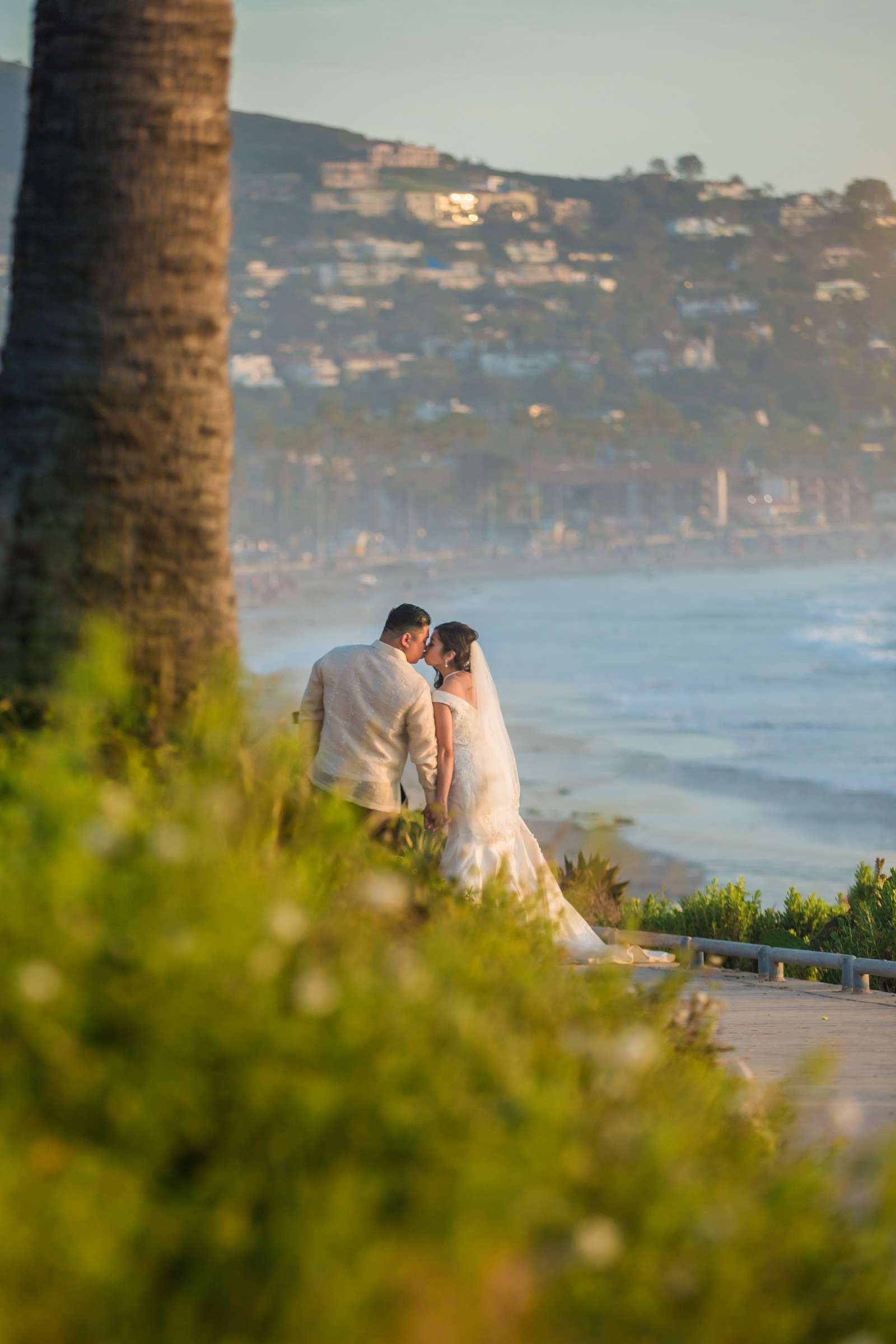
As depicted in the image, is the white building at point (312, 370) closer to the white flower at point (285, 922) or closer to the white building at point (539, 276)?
the white building at point (539, 276)

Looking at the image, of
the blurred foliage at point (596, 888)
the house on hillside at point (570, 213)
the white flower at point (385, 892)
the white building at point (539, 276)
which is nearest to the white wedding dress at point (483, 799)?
the blurred foliage at point (596, 888)

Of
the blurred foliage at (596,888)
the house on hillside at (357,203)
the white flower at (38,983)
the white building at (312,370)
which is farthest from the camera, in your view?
the house on hillside at (357,203)

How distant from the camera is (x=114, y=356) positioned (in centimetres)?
399

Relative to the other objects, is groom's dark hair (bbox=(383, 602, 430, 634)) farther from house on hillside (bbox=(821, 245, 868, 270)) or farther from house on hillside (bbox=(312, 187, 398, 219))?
house on hillside (bbox=(312, 187, 398, 219))

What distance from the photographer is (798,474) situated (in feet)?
513

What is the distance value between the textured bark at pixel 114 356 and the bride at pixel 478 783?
3.01 meters

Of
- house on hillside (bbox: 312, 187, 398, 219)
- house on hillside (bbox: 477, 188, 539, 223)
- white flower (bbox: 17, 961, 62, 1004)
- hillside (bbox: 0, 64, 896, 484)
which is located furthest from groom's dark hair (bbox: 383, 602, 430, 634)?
house on hillside (bbox: 312, 187, 398, 219)

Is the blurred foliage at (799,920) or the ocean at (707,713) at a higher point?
the ocean at (707,713)

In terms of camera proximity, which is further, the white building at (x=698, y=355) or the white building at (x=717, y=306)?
the white building at (x=717, y=306)

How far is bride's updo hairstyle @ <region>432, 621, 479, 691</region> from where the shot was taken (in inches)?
274

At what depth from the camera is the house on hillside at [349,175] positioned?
19225 cm

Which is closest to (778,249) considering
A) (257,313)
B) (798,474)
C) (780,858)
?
(798,474)

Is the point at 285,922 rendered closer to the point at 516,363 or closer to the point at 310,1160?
the point at 310,1160

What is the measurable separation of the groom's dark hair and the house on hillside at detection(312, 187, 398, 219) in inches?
7398
